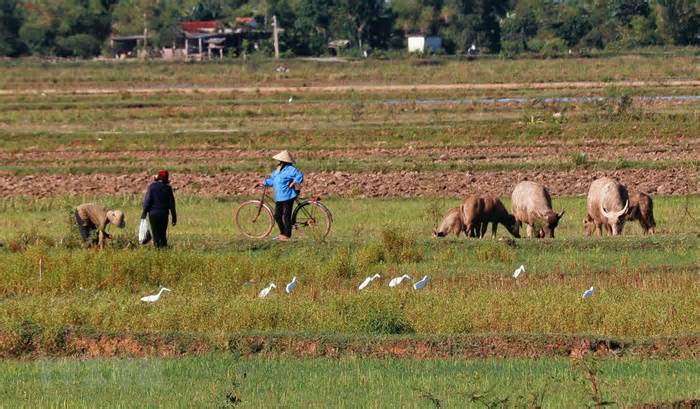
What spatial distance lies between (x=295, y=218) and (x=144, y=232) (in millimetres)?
2311

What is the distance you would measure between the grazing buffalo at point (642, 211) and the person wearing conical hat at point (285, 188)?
16.7 ft

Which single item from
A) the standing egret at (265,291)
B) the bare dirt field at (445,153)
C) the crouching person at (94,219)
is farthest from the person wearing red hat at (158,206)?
the bare dirt field at (445,153)

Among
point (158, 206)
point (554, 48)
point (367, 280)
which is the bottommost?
point (367, 280)

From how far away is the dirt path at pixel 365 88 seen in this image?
50250mm

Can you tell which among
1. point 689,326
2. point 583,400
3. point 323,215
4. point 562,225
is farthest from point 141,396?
point 562,225

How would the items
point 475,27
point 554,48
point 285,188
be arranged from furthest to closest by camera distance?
1. point 475,27
2. point 554,48
3. point 285,188

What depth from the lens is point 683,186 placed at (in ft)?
77.7

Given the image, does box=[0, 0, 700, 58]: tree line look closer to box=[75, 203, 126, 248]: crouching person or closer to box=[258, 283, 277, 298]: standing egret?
box=[75, 203, 126, 248]: crouching person

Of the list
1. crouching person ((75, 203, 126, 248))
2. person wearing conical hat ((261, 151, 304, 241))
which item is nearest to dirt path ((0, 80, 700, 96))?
person wearing conical hat ((261, 151, 304, 241))

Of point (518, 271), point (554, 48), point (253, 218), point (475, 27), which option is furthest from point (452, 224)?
point (475, 27)

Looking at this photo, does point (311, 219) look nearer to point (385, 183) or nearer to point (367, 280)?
point (367, 280)

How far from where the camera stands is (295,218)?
18.3 meters

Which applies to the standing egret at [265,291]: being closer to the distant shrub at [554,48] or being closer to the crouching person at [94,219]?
the crouching person at [94,219]

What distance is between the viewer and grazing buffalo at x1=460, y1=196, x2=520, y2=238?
63.0 ft
